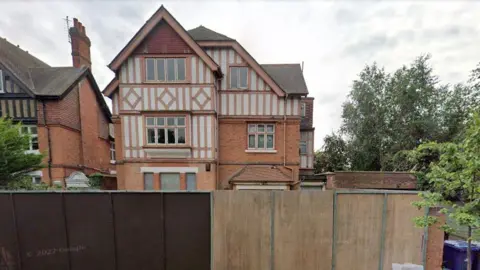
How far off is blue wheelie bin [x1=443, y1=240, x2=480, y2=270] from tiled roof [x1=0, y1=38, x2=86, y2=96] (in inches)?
729

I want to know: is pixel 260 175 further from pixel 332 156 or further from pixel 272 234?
pixel 332 156

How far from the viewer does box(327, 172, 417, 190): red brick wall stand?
9.78m

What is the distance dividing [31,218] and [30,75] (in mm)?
13423

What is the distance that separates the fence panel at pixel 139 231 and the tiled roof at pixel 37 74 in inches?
454

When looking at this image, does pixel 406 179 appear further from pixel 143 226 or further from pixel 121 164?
pixel 121 164

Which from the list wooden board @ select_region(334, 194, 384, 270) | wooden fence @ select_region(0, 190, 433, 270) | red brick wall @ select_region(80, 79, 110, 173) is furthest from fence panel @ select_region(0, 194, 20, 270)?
red brick wall @ select_region(80, 79, 110, 173)

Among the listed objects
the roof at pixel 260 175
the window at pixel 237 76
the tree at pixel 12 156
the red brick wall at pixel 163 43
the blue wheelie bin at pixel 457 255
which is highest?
the red brick wall at pixel 163 43

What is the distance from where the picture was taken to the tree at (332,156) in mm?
17141

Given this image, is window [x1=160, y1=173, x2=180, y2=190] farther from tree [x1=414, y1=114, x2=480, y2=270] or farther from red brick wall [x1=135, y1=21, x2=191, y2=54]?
tree [x1=414, y1=114, x2=480, y2=270]

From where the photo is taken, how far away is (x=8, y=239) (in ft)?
15.6

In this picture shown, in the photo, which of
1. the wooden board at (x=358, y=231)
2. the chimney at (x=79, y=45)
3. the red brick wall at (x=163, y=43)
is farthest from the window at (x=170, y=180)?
the chimney at (x=79, y=45)

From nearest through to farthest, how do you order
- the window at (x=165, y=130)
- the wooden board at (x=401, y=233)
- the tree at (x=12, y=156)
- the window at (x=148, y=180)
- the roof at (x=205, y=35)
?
the wooden board at (x=401, y=233) → the tree at (x=12, y=156) → the window at (x=165, y=130) → the window at (x=148, y=180) → the roof at (x=205, y=35)

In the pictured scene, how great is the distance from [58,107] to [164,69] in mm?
7829

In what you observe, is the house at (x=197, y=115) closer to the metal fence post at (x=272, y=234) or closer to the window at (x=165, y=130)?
the window at (x=165, y=130)
